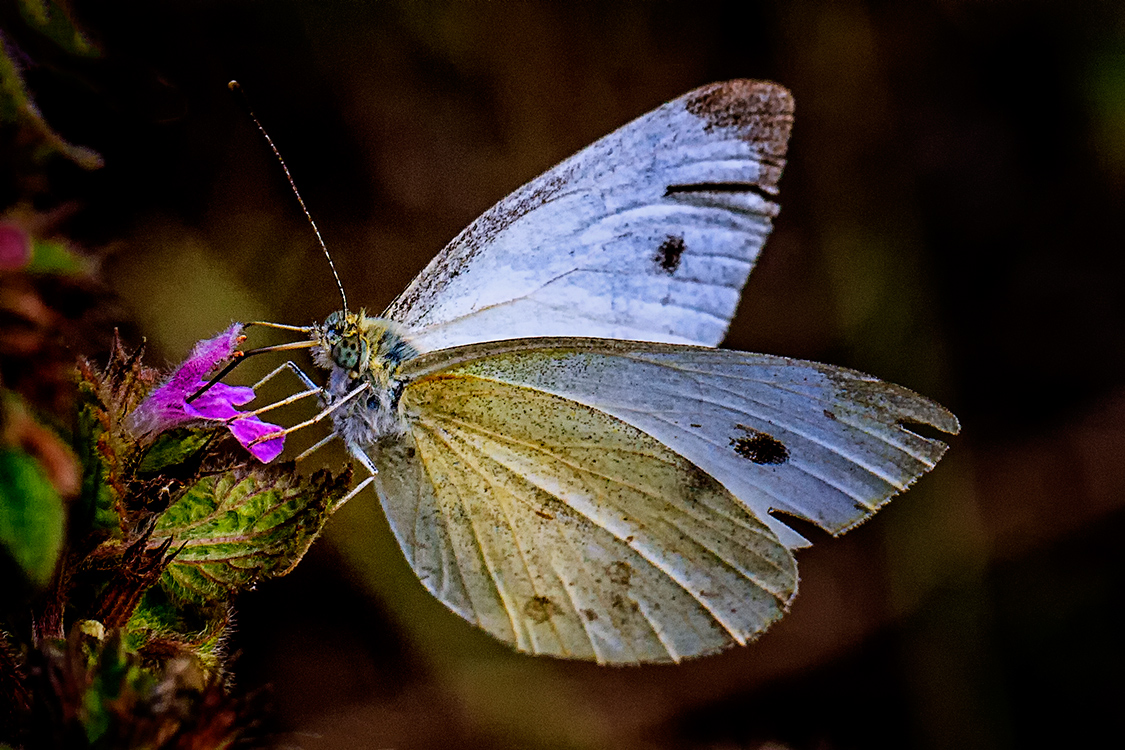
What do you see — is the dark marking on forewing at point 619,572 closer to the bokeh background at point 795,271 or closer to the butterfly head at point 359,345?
the butterfly head at point 359,345

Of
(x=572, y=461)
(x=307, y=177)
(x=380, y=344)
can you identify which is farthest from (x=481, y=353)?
(x=307, y=177)

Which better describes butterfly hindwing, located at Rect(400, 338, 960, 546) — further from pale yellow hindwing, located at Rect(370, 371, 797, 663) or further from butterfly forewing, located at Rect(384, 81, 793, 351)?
butterfly forewing, located at Rect(384, 81, 793, 351)

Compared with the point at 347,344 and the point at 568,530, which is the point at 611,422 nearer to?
the point at 568,530

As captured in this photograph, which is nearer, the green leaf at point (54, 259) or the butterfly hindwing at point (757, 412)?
the green leaf at point (54, 259)

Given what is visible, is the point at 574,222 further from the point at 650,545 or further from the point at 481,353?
the point at 650,545

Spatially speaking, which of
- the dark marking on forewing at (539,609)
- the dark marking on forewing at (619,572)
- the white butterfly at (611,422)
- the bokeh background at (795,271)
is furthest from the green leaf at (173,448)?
the bokeh background at (795,271)

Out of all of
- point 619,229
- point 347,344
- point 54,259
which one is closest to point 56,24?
point 54,259

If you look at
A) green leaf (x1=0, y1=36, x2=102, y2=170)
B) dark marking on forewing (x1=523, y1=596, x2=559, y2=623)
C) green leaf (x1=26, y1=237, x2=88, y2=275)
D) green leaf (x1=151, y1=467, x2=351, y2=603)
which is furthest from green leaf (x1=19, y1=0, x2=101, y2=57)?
dark marking on forewing (x1=523, y1=596, x2=559, y2=623)
